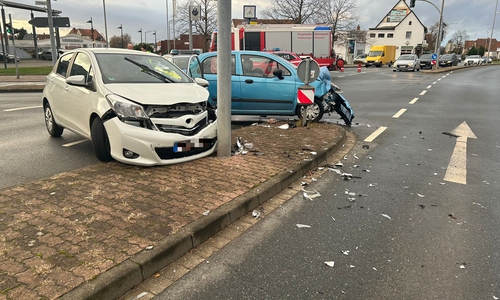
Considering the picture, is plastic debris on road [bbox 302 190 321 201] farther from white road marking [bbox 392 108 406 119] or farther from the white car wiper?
white road marking [bbox 392 108 406 119]

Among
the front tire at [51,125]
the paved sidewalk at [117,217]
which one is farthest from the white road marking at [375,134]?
the front tire at [51,125]

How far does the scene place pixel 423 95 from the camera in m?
16.5

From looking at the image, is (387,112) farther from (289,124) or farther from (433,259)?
(433,259)

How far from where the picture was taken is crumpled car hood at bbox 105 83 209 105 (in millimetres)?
5031

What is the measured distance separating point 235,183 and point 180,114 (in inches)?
52.9

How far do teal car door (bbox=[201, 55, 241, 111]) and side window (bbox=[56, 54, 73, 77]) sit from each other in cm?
320

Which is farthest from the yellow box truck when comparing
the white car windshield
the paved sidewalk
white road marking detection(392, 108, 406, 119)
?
the paved sidewalk

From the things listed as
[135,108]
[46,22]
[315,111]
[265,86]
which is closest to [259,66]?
[265,86]

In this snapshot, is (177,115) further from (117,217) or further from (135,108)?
(117,217)

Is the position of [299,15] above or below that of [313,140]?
above

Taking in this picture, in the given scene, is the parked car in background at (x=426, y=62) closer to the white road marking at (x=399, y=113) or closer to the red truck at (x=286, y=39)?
the red truck at (x=286, y=39)

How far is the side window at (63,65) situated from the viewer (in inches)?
261

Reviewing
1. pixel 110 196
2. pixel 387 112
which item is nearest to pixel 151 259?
pixel 110 196

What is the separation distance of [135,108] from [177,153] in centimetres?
84
